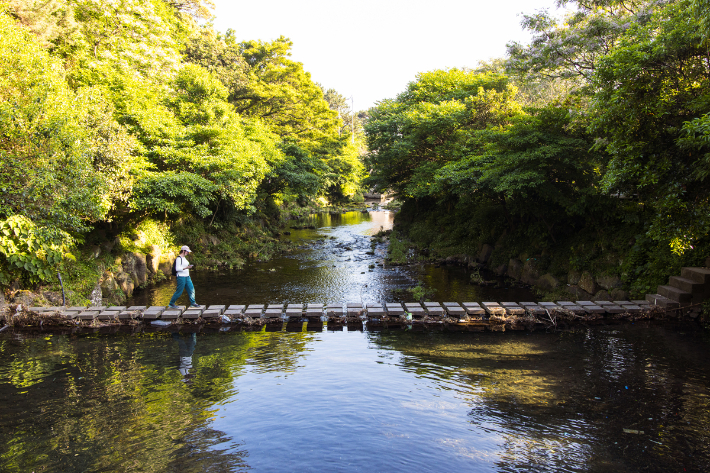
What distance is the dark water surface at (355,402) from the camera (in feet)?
16.5

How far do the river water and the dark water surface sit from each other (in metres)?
0.03

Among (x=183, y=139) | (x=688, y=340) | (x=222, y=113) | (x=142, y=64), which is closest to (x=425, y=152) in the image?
(x=222, y=113)

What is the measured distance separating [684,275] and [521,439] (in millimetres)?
8017

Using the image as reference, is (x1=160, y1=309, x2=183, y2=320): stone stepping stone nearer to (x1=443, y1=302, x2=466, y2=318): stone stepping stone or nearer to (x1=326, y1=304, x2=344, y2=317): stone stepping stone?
(x1=326, y1=304, x2=344, y2=317): stone stepping stone

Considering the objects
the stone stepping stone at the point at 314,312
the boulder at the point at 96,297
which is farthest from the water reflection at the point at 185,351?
the boulder at the point at 96,297

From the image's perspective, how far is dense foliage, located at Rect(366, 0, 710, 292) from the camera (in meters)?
8.65

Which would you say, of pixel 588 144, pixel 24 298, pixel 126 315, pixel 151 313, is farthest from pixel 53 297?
pixel 588 144

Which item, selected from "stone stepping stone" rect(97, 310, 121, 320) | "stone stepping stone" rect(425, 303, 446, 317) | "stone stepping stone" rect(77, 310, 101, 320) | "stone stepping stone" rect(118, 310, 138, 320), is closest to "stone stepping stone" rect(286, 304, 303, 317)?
"stone stepping stone" rect(425, 303, 446, 317)

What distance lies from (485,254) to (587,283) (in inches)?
276

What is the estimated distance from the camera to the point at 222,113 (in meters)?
21.2

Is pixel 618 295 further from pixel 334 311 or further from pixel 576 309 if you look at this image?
pixel 334 311

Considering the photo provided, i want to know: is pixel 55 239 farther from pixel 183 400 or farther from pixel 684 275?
pixel 684 275

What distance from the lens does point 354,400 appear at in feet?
21.4

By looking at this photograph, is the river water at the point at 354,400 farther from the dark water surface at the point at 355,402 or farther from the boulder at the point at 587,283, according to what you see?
the boulder at the point at 587,283
